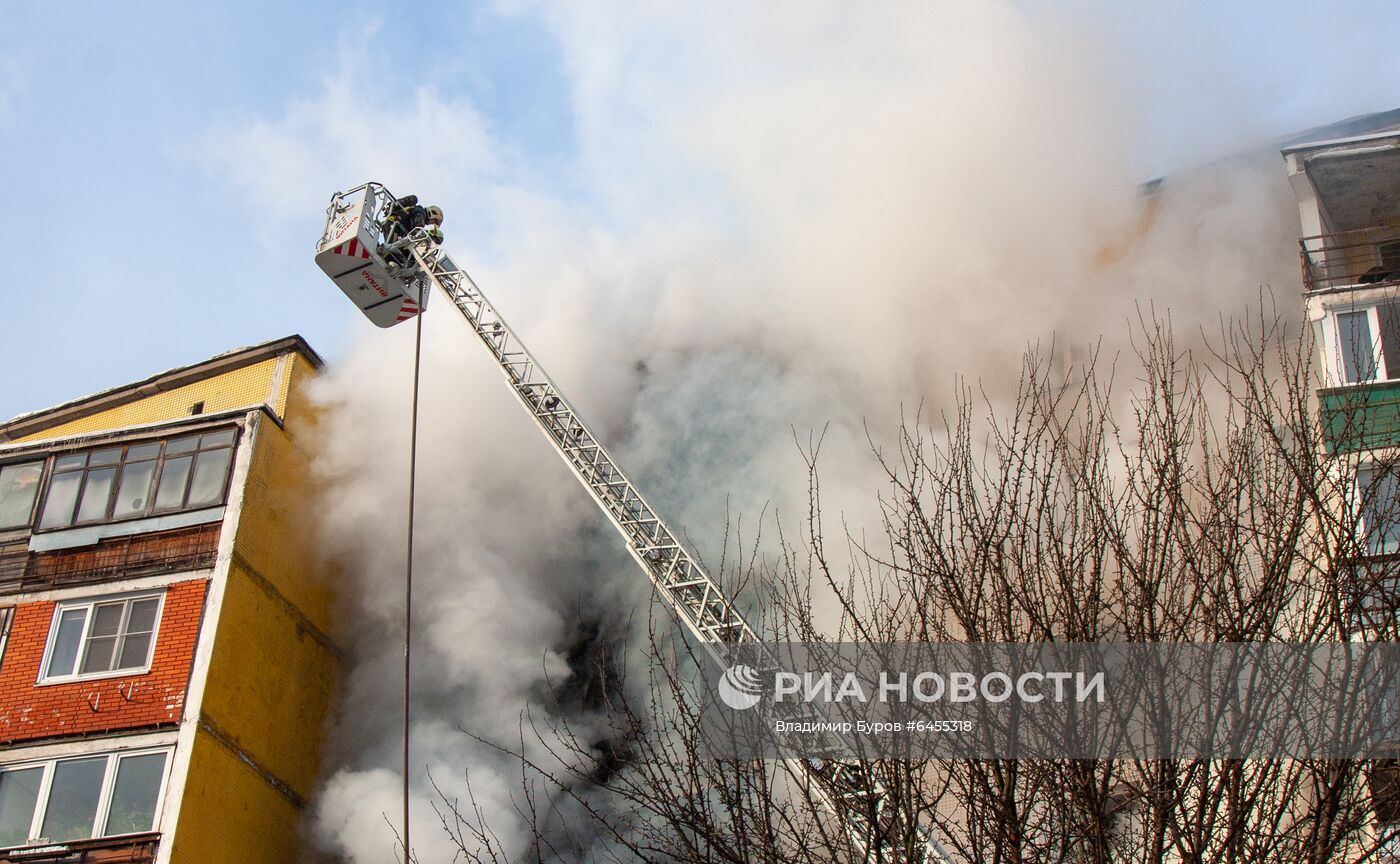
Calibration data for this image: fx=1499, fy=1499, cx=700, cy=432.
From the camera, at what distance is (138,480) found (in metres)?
21.5

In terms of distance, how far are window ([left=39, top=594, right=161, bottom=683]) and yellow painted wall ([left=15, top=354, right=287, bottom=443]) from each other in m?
4.03

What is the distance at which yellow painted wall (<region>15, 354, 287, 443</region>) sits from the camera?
23.8 metres

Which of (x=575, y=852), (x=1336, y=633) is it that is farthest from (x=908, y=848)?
(x=575, y=852)

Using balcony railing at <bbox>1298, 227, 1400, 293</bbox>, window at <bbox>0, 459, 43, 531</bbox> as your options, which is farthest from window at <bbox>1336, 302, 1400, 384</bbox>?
window at <bbox>0, 459, 43, 531</bbox>

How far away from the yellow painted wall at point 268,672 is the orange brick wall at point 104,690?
407 mm

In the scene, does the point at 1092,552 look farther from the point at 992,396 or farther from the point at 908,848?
the point at 992,396

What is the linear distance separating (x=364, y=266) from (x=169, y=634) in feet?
23.0

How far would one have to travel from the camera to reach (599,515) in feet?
89.7

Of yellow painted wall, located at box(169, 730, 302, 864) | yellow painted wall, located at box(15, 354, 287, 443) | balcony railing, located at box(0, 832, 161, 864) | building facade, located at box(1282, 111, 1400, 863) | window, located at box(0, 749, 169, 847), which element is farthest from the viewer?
yellow painted wall, located at box(15, 354, 287, 443)

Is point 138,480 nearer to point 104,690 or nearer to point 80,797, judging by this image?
point 104,690

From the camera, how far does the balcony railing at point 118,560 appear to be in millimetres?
20656

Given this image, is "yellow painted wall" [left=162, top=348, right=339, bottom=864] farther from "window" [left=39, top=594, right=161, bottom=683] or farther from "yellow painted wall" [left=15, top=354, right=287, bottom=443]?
"window" [left=39, top=594, right=161, bottom=683]

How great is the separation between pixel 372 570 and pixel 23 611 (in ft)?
18.6

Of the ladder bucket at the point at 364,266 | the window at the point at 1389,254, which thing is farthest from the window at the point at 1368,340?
the ladder bucket at the point at 364,266
